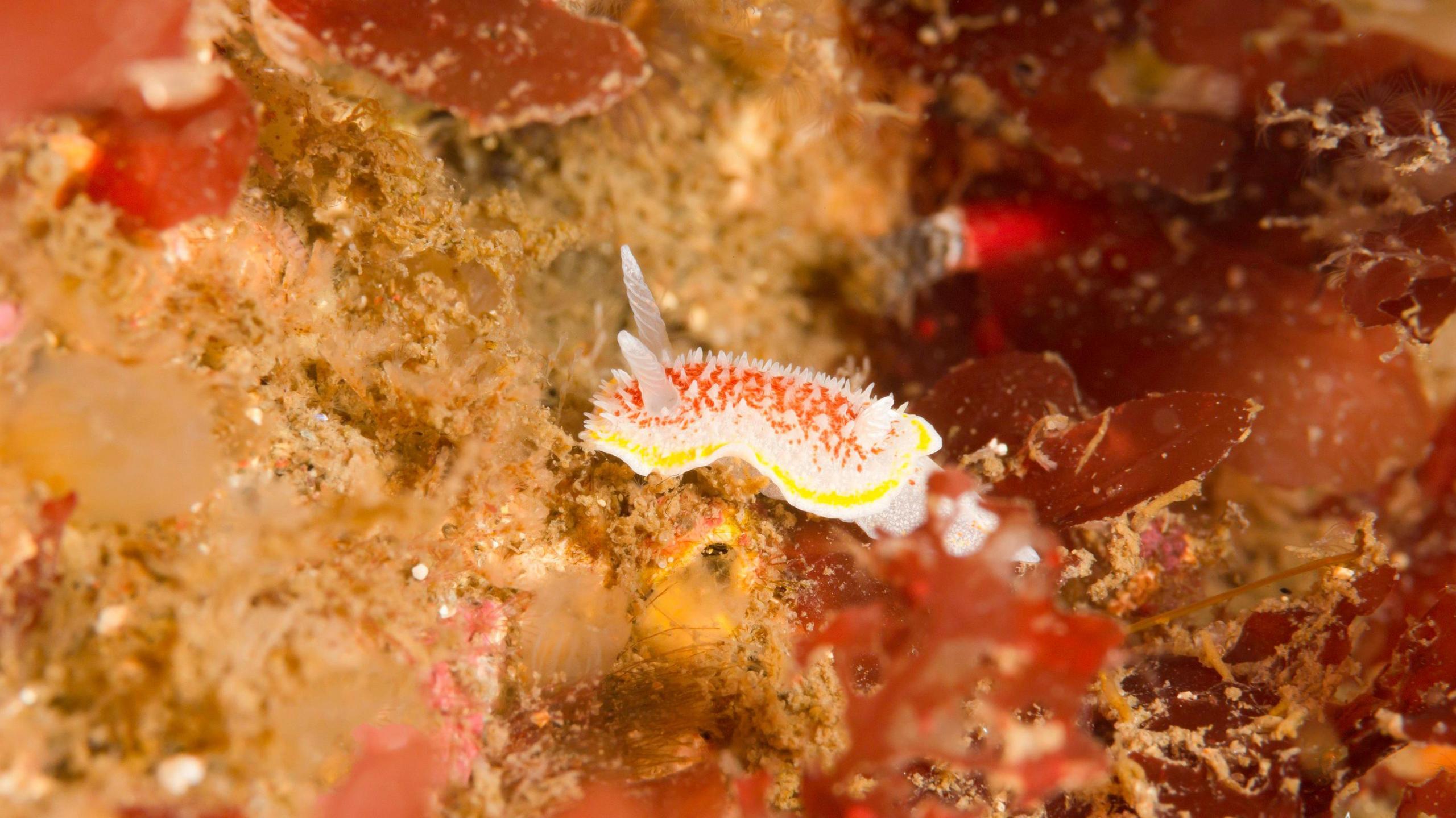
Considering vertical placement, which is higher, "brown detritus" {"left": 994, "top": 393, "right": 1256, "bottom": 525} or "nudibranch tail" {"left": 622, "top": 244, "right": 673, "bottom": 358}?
"nudibranch tail" {"left": 622, "top": 244, "right": 673, "bottom": 358}

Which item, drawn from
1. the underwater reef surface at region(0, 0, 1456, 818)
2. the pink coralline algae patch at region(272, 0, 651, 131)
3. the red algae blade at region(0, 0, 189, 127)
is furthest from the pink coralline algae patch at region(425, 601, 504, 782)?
the red algae blade at region(0, 0, 189, 127)

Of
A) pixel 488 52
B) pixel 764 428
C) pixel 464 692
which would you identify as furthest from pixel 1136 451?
pixel 488 52

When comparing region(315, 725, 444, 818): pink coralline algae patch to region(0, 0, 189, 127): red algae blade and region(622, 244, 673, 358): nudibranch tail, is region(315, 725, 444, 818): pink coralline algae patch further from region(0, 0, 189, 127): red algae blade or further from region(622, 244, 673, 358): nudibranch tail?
region(0, 0, 189, 127): red algae blade

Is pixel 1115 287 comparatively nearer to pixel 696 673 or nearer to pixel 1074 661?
pixel 1074 661

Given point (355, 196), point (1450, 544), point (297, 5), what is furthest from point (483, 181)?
point (1450, 544)

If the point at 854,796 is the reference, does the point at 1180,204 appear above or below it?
above
